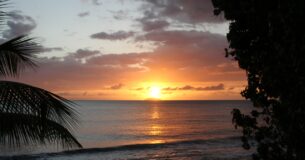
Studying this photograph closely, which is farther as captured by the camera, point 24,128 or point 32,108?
point 24,128

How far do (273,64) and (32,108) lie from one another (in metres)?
3.20

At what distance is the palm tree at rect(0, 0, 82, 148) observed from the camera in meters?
5.26

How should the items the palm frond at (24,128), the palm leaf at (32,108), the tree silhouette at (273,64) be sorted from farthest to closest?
the palm frond at (24,128), the palm leaf at (32,108), the tree silhouette at (273,64)

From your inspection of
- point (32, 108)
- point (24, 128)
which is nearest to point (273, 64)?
point (32, 108)

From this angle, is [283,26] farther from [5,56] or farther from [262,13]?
[5,56]

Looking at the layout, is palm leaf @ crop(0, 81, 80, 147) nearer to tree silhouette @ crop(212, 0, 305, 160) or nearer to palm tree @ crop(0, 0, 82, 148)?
palm tree @ crop(0, 0, 82, 148)

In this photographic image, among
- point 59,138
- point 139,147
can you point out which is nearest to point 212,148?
point 139,147

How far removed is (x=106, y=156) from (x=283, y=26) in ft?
85.2

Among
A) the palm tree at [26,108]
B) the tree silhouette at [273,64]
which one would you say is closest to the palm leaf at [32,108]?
the palm tree at [26,108]

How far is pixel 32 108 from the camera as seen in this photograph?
533cm

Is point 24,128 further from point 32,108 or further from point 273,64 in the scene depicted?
point 273,64

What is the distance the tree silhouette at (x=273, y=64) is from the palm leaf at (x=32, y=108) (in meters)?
2.45

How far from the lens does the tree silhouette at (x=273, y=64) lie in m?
4.02

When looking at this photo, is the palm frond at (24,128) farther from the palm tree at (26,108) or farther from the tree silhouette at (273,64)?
the tree silhouette at (273,64)
